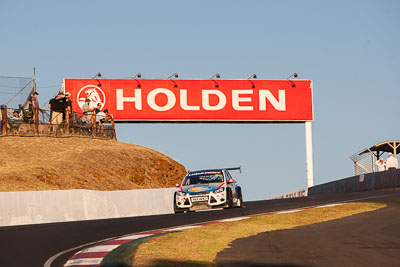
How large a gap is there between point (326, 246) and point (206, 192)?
34.7 ft

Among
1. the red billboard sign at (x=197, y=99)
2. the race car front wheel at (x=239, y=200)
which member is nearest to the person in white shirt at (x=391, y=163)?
the race car front wheel at (x=239, y=200)

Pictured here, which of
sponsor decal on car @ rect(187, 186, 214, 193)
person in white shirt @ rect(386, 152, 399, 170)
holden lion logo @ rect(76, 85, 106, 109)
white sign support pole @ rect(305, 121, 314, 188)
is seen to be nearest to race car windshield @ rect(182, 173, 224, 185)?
sponsor decal on car @ rect(187, 186, 214, 193)

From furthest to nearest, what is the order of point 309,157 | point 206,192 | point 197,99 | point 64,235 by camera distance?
point 309,157 → point 197,99 → point 206,192 → point 64,235

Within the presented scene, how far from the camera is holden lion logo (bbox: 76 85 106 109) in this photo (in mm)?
51469

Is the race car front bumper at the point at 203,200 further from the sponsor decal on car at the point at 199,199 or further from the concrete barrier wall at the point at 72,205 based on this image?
the concrete barrier wall at the point at 72,205

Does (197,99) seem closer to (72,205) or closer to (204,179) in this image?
(204,179)

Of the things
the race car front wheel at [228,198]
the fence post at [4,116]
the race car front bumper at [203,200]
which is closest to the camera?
the race car front bumper at [203,200]

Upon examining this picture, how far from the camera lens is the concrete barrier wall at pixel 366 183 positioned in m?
36.1

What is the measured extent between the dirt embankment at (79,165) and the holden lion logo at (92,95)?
18.0 feet

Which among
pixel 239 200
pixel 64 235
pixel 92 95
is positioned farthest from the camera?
pixel 92 95

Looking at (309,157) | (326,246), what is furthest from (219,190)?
(309,157)

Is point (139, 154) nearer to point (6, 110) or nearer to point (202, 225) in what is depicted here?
point (6, 110)

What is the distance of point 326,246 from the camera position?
12992 millimetres

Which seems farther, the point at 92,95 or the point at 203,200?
the point at 92,95
